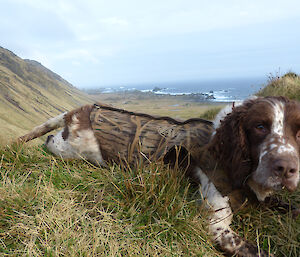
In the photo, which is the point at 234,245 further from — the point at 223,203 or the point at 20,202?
the point at 20,202

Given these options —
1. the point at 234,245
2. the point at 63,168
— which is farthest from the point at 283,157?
the point at 63,168

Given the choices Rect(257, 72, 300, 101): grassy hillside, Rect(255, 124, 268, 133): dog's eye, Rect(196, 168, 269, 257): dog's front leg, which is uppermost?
Rect(257, 72, 300, 101): grassy hillside

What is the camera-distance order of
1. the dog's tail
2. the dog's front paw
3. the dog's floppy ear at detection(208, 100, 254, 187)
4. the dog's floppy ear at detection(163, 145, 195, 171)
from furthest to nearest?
the dog's tail, the dog's floppy ear at detection(163, 145, 195, 171), the dog's floppy ear at detection(208, 100, 254, 187), the dog's front paw

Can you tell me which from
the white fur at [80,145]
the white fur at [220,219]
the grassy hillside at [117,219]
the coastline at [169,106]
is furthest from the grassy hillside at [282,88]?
the white fur at [80,145]

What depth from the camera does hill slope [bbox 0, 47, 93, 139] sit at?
25.9ft

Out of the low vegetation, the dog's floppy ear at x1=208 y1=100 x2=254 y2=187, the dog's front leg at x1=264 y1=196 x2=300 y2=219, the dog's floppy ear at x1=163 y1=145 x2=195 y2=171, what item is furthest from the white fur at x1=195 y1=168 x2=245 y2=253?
the dog's front leg at x1=264 y1=196 x2=300 y2=219

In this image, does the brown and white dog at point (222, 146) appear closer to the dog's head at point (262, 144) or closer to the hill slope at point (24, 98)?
the dog's head at point (262, 144)

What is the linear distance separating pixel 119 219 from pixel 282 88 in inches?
324

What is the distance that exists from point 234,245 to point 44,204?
6.05 feet

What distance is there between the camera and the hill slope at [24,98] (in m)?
7.89

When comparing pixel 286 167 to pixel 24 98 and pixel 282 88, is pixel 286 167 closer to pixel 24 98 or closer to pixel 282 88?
pixel 282 88

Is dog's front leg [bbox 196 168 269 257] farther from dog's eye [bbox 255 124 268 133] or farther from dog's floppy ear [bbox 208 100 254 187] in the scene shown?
dog's eye [bbox 255 124 268 133]

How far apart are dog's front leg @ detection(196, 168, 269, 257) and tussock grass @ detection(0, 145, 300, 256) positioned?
0.11 meters

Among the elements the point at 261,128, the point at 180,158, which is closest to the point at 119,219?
the point at 180,158
